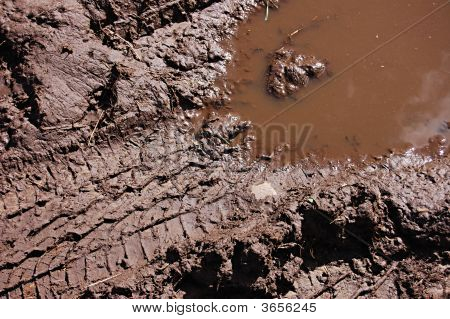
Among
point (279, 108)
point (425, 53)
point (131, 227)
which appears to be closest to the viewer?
point (131, 227)

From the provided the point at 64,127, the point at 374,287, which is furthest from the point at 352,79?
the point at 64,127

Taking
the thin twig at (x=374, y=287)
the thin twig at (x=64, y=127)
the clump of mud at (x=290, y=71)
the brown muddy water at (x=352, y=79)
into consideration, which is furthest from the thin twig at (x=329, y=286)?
the thin twig at (x=64, y=127)

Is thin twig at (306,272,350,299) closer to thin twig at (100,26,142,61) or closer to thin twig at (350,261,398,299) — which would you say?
thin twig at (350,261,398,299)

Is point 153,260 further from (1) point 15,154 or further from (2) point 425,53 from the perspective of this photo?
(2) point 425,53

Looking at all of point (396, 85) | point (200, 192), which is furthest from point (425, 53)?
point (200, 192)

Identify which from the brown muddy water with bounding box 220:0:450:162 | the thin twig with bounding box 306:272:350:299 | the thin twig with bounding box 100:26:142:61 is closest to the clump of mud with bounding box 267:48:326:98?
the brown muddy water with bounding box 220:0:450:162

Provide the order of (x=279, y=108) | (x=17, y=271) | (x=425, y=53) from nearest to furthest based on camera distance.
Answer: (x=17, y=271)
(x=279, y=108)
(x=425, y=53)
